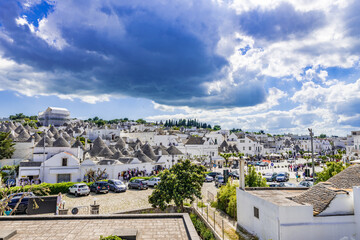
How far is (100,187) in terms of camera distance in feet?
91.6

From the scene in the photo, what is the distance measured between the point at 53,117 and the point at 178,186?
450 ft

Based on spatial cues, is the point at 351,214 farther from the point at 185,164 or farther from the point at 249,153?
the point at 249,153

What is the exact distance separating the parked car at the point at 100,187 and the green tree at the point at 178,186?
10453 millimetres

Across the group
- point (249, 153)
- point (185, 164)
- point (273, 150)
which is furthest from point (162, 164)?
point (273, 150)

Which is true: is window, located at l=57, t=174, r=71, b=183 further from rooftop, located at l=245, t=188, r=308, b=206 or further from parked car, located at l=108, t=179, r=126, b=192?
rooftop, located at l=245, t=188, r=308, b=206

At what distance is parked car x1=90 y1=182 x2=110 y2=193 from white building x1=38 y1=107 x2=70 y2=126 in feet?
400

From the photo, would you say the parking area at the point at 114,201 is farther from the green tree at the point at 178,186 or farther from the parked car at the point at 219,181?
the parked car at the point at 219,181

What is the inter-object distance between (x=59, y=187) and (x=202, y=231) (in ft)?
61.0

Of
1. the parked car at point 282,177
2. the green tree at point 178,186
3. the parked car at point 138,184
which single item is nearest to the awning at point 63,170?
the parked car at point 138,184

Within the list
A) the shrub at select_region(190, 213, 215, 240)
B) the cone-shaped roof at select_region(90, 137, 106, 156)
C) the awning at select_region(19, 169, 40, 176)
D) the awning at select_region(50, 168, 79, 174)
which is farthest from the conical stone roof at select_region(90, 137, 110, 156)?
the shrub at select_region(190, 213, 215, 240)

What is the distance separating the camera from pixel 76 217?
11.4 m

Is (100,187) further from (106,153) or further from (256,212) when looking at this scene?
(256,212)

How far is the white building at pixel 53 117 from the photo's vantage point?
136m

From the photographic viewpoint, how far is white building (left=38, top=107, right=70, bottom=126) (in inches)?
5374
